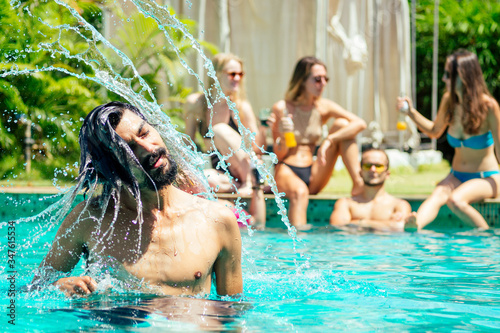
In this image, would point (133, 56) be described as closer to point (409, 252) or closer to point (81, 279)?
point (409, 252)

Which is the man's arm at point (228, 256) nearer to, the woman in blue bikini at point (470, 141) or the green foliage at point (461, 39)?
the woman in blue bikini at point (470, 141)

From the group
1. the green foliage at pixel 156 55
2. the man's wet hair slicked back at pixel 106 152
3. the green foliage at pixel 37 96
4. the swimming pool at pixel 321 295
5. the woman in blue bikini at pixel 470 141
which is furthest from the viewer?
the green foliage at pixel 156 55

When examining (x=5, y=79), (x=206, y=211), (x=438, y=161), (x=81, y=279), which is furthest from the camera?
(x=438, y=161)

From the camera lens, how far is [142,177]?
9.63ft

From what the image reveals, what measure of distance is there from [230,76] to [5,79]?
3.35 metres

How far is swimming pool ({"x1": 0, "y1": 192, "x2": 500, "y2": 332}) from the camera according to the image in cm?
301

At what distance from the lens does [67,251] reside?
2.99m

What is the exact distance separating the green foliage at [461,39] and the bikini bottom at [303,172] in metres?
11.2

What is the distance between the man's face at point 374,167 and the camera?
6793mm

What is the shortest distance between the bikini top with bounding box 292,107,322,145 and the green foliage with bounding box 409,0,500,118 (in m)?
10.9

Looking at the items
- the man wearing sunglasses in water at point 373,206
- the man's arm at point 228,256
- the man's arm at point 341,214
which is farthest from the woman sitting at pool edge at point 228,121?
the man's arm at point 228,256

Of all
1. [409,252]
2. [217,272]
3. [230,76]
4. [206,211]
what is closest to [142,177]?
[206,211]

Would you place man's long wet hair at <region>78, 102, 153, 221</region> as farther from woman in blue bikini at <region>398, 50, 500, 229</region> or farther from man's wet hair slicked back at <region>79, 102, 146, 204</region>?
woman in blue bikini at <region>398, 50, 500, 229</region>

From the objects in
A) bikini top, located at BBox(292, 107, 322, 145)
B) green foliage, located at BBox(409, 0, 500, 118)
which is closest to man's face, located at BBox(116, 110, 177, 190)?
bikini top, located at BBox(292, 107, 322, 145)
